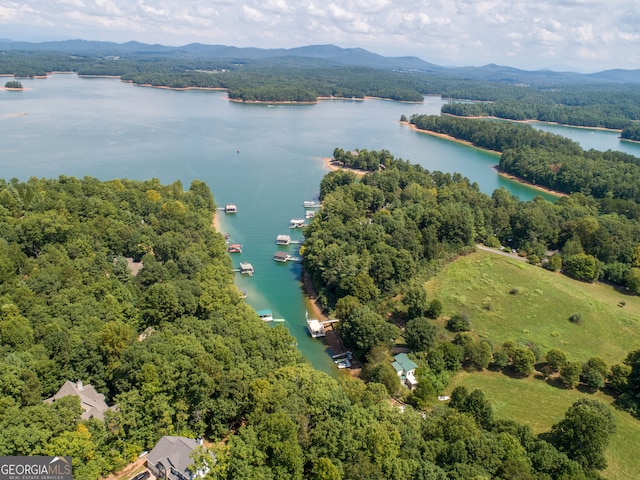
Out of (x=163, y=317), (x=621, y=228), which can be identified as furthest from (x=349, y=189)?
(x=163, y=317)

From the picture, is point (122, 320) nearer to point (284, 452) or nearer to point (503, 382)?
point (284, 452)

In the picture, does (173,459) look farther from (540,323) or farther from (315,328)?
(540,323)

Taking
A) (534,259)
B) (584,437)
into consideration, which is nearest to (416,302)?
(584,437)

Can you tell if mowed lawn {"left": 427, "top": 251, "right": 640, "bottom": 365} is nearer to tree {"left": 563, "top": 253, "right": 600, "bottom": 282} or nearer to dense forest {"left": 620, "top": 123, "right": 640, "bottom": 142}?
tree {"left": 563, "top": 253, "right": 600, "bottom": 282}

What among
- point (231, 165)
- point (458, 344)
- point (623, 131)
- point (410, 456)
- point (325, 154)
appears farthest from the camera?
point (623, 131)

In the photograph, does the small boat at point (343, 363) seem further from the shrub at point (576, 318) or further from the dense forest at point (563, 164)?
the dense forest at point (563, 164)

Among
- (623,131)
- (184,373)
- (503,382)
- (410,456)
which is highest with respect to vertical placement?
(623,131)
